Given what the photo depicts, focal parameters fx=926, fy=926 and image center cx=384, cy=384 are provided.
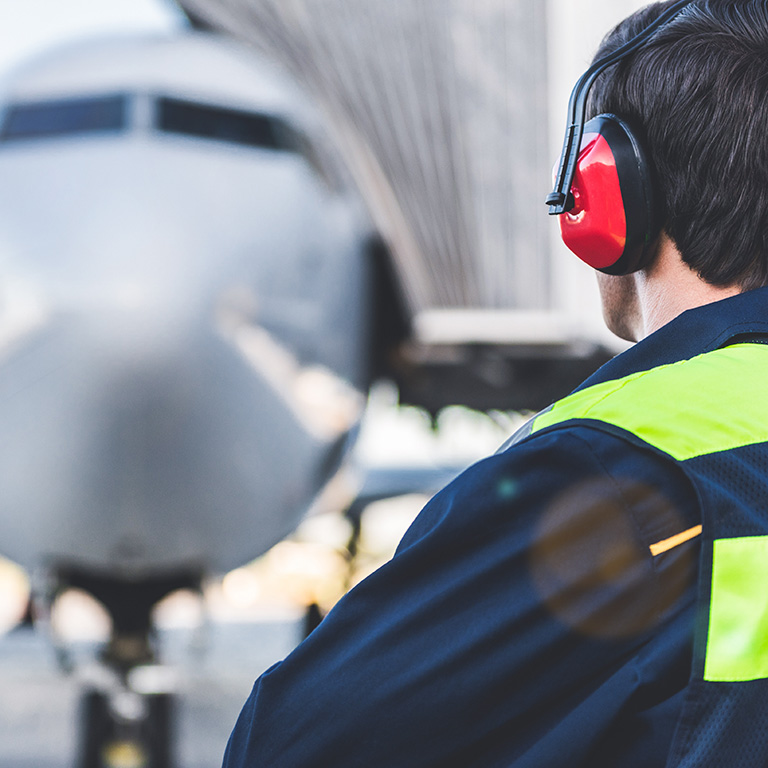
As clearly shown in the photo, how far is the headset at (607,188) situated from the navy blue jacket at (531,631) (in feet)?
0.97

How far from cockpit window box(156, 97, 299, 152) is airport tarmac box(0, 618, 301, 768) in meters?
2.06

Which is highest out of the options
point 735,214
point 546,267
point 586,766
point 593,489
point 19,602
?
point 735,214

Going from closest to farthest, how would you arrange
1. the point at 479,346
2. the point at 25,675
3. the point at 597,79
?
the point at 597,79, the point at 479,346, the point at 25,675

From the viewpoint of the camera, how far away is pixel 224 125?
3777 mm

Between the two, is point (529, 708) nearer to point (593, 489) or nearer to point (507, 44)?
point (593, 489)

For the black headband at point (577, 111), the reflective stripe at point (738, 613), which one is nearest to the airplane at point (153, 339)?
the black headband at point (577, 111)

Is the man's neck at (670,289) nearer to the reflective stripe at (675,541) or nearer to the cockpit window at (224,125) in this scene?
the reflective stripe at (675,541)

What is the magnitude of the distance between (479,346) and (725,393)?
22.8 feet

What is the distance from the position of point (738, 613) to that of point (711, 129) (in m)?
0.44

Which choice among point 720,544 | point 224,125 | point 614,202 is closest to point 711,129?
point 614,202

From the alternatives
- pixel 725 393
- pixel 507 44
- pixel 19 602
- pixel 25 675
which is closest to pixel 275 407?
pixel 725 393

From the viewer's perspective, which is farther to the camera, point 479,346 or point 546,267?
point 546,267

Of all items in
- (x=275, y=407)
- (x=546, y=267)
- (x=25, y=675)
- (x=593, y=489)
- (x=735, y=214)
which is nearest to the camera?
(x=593, y=489)

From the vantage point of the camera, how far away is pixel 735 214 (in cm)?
86
